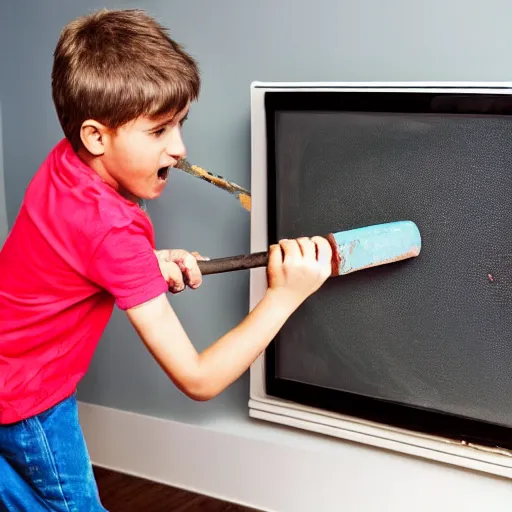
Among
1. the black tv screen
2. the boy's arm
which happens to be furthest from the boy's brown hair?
the black tv screen

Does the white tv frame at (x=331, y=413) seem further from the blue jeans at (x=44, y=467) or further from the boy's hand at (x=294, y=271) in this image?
the blue jeans at (x=44, y=467)

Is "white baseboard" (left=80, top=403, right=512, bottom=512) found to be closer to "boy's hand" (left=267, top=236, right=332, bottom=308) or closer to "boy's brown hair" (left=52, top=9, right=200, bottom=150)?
"boy's hand" (left=267, top=236, right=332, bottom=308)

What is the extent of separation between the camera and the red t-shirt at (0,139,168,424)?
1053mm

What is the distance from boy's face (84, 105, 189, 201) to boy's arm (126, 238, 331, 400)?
178 millimetres

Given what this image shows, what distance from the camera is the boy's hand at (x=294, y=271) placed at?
3.91 ft

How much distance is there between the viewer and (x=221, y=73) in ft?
5.39

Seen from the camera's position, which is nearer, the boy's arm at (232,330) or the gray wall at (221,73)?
the boy's arm at (232,330)

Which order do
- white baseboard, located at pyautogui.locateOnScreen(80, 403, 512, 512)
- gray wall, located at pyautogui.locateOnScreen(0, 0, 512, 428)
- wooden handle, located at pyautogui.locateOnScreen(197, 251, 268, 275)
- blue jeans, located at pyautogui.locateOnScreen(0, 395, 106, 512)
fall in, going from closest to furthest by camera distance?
blue jeans, located at pyautogui.locateOnScreen(0, 395, 106, 512)
wooden handle, located at pyautogui.locateOnScreen(197, 251, 268, 275)
gray wall, located at pyautogui.locateOnScreen(0, 0, 512, 428)
white baseboard, located at pyautogui.locateOnScreen(80, 403, 512, 512)

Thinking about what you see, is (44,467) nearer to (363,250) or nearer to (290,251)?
(290,251)

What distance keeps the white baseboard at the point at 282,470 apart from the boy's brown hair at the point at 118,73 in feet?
2.75

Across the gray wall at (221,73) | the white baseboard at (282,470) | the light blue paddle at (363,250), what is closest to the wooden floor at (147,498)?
the white baseboard at (282,470)

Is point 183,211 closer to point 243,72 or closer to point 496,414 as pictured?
point 243,72

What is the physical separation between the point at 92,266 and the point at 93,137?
183 mm

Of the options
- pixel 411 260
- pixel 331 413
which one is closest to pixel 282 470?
pixel 331 413
